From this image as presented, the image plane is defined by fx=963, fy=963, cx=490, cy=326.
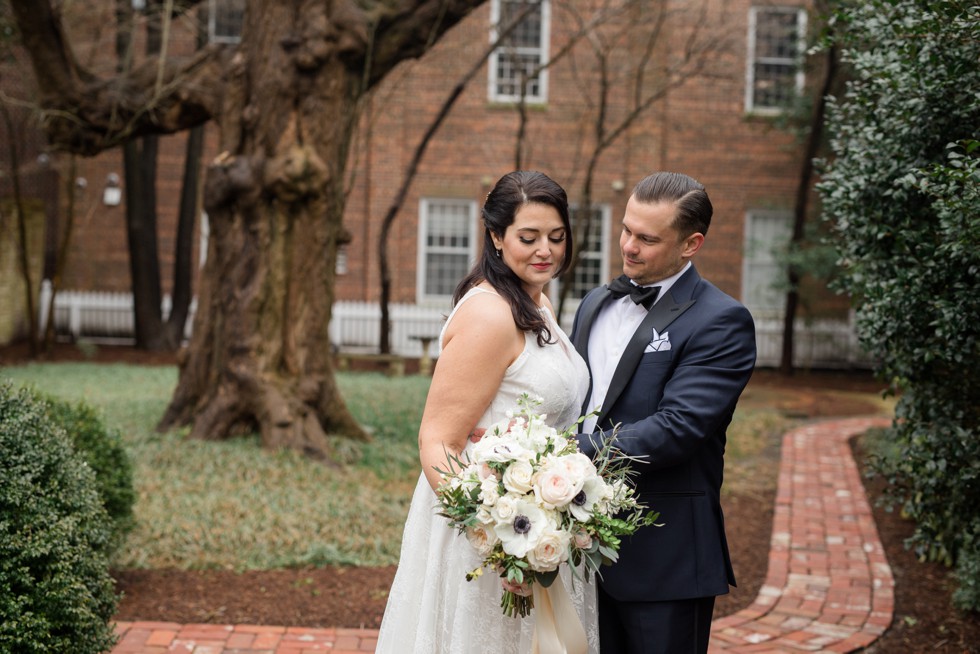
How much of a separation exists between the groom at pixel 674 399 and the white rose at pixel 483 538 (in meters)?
0.50

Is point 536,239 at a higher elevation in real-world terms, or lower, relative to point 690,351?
higher

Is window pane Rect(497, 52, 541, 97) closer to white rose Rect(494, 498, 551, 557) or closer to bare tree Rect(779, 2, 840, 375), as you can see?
bare tree Rect(779, 2, 840, 375)

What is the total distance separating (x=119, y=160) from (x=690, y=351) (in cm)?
1940

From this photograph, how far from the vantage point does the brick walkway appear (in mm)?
4984

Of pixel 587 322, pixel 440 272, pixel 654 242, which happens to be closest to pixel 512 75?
pixel 440 272

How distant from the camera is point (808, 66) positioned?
18781 mm

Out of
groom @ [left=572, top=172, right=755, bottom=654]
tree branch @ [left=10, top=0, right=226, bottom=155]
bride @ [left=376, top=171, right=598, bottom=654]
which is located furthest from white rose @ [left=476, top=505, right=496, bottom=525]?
tree branch @ [left=10, top=0, right=226, bottom=155]

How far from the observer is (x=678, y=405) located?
2992 millimetres

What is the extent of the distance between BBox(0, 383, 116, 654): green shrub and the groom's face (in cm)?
245

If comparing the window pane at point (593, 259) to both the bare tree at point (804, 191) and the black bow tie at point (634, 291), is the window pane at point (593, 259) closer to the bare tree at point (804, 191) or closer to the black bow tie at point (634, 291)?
the bare tree at point (804, 191)

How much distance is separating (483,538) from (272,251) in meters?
6.65

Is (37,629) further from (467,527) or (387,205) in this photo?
(387,205)

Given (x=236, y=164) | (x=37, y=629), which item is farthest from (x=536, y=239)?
(x=236, y=164)

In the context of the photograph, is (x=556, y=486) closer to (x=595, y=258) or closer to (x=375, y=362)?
(x=375, y=362)
